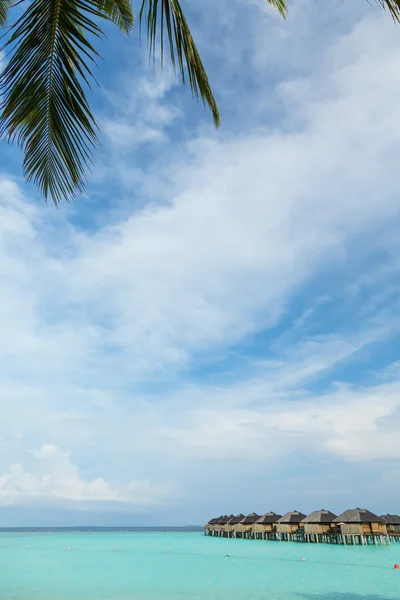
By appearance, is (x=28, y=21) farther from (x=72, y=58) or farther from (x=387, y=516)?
(x=387, y=516)

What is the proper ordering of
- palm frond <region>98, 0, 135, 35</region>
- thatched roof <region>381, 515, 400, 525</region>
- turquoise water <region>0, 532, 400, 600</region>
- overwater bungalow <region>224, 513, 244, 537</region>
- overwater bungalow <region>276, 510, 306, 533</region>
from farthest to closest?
overwater bungalow <region>224, 513, 244, 537</region> < thatched roof <region>381, 515, 400, 525</region> < overwater bungalow <region>276, 510, 306, 533</region> < turquoise water <region>0, 532, 400, 600</region> < palm frond <region>98, 0, 135, 35</region>

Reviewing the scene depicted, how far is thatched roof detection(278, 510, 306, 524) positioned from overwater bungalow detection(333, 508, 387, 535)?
6335mm

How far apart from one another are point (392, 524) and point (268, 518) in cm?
1192

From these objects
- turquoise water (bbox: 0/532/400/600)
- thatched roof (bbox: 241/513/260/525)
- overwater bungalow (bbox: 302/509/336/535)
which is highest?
thatched roof (bbox: 241/513/260/525)

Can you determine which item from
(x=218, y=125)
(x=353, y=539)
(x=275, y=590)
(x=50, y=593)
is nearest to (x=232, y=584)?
(x=275, y=590)

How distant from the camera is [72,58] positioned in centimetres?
272

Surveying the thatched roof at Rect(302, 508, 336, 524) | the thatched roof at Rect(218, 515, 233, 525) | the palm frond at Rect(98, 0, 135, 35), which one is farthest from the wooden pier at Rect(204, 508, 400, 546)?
the palm frond at Rect(98, 0, 135, 35)

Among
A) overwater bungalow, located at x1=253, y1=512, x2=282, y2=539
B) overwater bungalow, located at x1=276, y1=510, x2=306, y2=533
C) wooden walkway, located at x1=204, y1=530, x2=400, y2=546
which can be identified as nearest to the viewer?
wooden walkway, located at x1=204, y1=530, x2=400, y2=546

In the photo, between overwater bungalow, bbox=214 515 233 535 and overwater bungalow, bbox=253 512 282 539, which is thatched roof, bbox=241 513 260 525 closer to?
overwater bungalow, bbox=253 512 282 539

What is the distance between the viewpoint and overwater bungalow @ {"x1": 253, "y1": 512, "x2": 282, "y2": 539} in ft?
150

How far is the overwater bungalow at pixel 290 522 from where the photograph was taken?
137 feet

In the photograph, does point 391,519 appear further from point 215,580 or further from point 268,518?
point 215,580

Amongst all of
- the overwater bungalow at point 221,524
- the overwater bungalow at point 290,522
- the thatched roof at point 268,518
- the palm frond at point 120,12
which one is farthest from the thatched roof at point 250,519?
the palm frond at point 120,12

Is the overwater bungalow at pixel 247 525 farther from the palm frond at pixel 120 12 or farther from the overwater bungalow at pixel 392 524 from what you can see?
the palm frond at pixel 120 12
